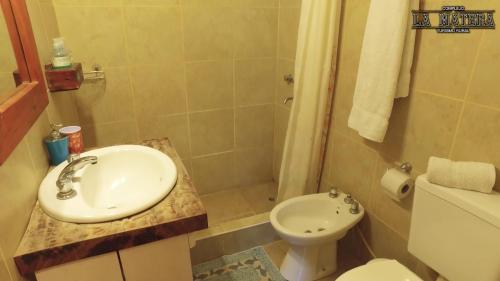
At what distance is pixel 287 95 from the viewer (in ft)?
7.05

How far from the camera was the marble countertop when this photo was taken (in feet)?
2.45

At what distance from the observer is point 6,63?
0.86 meters

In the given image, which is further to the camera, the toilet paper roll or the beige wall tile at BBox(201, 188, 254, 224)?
the beige wall tile at BBox(201, 188, 254, 224)

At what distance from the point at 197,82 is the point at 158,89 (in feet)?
0.84

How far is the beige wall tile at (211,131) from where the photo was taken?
2.13m

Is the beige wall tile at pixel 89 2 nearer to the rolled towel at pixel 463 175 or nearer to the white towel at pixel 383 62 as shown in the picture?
the white towel at pixel 383 62

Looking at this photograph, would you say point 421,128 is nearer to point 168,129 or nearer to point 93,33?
point 168,129

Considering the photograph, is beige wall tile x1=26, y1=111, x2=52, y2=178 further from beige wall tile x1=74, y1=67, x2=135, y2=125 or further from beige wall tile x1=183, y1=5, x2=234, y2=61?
beige wall tile x1=183, y1=5, x2=234, y2=61

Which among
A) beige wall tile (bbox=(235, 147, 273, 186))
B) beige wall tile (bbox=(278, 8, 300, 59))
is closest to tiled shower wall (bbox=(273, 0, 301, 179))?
beige wall tile (bbox=(278, 8, 300, 59))

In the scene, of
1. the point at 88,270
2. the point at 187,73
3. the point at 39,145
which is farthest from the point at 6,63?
the point at 187,73

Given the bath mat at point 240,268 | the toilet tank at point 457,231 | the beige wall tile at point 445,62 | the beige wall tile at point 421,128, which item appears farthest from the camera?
the bath mat at point 240,268

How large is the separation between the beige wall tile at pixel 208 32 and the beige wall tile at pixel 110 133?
58 centimetres

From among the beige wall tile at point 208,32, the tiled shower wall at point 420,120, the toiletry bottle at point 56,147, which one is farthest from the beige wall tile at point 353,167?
the toiletry bottle at point 56,147

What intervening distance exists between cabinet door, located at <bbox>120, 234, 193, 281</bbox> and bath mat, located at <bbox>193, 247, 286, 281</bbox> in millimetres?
828
